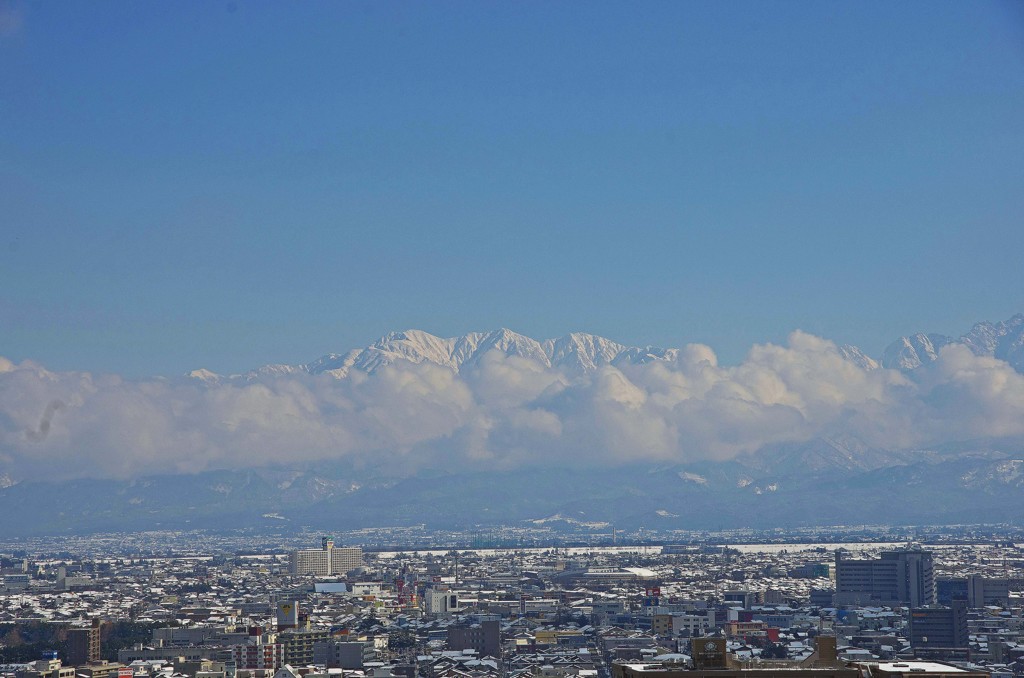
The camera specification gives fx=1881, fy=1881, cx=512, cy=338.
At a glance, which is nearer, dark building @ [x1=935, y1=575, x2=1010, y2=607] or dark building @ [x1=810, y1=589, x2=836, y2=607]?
dark building @ [x1=935, y1=575, x2=1010, y2=607]

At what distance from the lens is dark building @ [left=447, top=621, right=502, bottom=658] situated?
83.4 meters

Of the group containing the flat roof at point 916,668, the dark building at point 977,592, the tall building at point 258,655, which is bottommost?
the tall building at point 258,655

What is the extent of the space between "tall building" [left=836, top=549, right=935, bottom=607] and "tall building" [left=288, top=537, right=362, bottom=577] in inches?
2222

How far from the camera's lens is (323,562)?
163 metres

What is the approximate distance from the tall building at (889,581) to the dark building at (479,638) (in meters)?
30.9

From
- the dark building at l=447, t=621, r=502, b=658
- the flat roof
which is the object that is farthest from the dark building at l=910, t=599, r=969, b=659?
the flat roof

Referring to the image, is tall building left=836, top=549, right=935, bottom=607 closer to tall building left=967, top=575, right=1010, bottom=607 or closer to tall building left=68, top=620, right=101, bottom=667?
tall building left=967, top=575, right=1010, bottom=607

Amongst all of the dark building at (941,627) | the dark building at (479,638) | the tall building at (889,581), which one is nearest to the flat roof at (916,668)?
the dark building at (941,627)

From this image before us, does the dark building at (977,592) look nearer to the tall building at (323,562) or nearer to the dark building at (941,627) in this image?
the dark building at (941,627)

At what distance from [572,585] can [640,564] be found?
31.7 m

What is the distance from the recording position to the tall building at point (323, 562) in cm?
16062

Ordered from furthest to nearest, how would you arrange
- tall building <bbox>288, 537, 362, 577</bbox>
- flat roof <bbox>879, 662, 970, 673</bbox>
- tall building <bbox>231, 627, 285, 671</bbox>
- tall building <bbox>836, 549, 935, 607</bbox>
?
tall building <bbox>288, 537, 362, 577</bbox>
tall building <bbox>836, 549, 935, 607</bbox>
tall building <bbox>231, 627, 285, 671</bbox>
flat roof <bbox>879, 662, 970, 673</bbox>

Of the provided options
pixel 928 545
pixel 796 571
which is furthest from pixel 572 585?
pixel 928 545

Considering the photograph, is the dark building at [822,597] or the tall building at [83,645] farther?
the dark building at [822,597]
